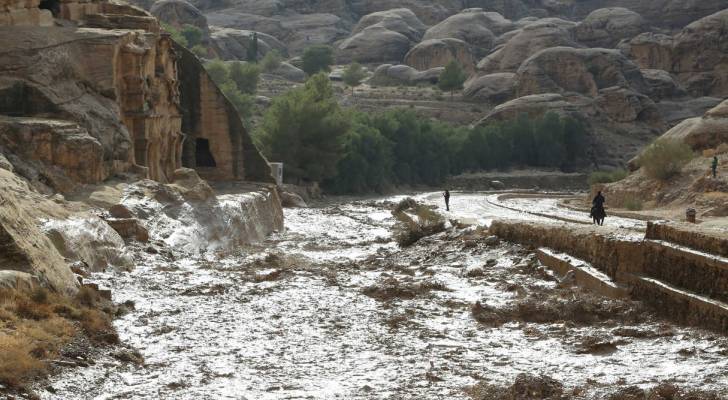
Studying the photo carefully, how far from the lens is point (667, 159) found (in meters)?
38.1

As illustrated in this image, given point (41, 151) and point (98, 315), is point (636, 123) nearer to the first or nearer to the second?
point (41, 151)

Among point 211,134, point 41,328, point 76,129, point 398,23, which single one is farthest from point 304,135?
point 398,23

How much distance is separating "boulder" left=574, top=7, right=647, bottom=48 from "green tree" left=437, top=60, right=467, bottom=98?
22601 mm

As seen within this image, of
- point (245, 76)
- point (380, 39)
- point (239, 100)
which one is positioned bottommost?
point (239, 100)

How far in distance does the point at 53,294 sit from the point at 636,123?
236ft

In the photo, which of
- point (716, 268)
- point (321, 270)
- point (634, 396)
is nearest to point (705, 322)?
point (716, 268)

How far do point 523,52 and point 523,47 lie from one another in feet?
2.43

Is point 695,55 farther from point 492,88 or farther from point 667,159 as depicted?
point 667,159

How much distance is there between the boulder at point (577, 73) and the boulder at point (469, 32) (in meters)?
26.1

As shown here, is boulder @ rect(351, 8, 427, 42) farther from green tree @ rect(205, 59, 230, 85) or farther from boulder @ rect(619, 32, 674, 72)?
green tree @ rect(205, 59, 230, 85)

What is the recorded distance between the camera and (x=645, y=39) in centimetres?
9644

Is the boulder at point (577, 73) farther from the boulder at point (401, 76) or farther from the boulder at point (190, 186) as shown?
the boulder at point (190, 186)

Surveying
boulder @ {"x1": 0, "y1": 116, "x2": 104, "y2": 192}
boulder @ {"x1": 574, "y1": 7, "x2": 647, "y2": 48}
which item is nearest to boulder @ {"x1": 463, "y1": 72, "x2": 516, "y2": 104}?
boulder @ {"x1": 574, "y1": 7, "x2": 647, "y2": 48}

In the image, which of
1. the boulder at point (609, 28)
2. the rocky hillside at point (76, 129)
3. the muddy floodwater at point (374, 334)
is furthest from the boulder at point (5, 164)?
the boulder at point (609, 28)
